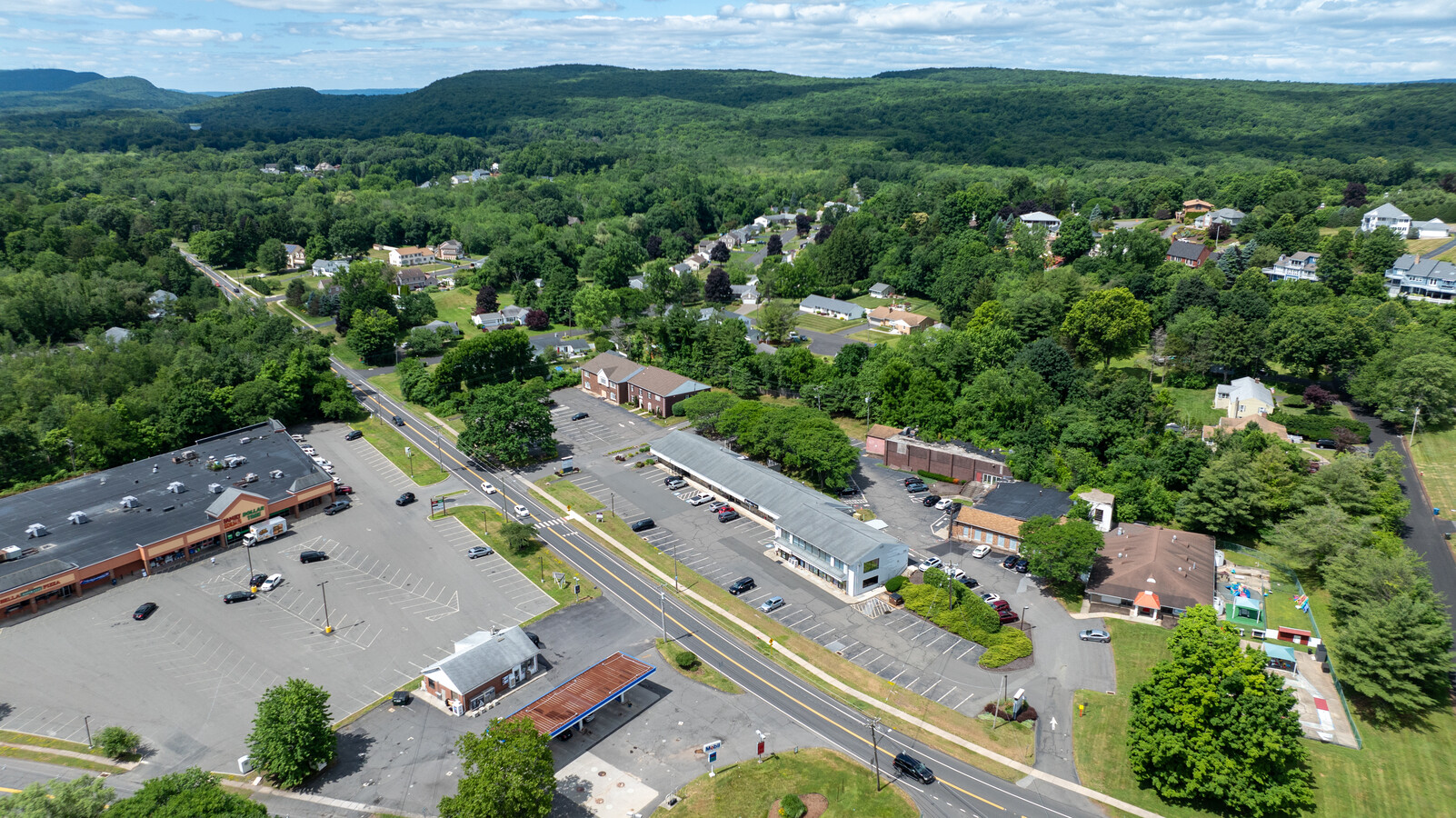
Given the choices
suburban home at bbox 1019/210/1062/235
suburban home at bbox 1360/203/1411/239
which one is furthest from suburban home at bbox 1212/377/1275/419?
suburban home at bbox 1019/210/1062/235

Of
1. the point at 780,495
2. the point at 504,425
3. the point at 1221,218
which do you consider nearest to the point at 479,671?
the point at 780,495

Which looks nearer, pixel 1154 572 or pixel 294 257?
pixel 1154 572

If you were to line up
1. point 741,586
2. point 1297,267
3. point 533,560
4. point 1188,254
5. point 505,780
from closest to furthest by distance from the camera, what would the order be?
point 505,780, point 741,586, point 533,560, point 1297,267, point 1188,254

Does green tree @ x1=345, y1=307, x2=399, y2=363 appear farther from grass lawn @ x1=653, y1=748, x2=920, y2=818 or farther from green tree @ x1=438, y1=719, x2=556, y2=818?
grass lawn @ x1=653, y1=748, x2=920, y2=818

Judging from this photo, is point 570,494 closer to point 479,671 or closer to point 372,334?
point 479,671

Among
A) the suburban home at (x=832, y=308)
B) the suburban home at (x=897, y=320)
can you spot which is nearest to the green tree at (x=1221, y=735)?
the suburban home at (x=897, y=320)
